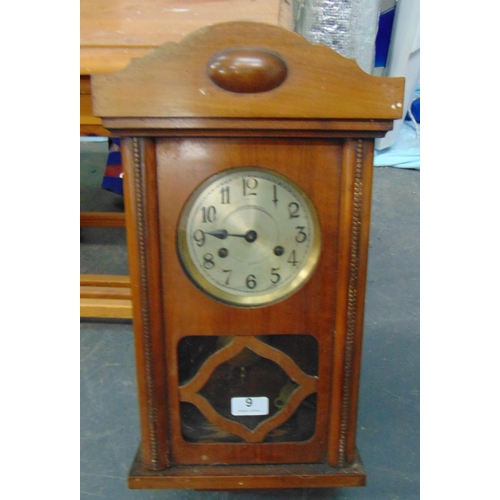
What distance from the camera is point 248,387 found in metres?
0.75

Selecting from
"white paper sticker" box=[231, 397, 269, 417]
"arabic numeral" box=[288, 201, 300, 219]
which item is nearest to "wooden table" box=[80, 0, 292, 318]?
"arabic numeral" box=[288, 201, 300, 219]

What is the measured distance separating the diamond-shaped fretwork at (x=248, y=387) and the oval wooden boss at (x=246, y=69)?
38cm

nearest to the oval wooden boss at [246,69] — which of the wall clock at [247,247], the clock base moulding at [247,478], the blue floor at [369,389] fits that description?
the wall clock at [247,247]

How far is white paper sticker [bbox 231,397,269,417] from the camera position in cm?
75

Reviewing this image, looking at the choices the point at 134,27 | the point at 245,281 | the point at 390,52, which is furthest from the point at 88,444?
the point at 390,52

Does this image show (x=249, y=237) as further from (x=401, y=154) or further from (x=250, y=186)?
(x=401, y=154)

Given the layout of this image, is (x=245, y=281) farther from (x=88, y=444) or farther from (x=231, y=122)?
(x=88, y=444)

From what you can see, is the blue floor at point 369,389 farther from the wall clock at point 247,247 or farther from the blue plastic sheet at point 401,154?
the blue plastic sheet at point 401,154

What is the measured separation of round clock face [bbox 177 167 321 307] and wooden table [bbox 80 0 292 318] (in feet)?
1.26

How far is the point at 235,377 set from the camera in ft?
2.47

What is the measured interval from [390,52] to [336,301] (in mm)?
1764

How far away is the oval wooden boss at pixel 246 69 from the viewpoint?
1.91ft

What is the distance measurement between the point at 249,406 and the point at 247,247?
271mm

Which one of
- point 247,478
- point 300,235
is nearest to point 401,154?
point 300,235
